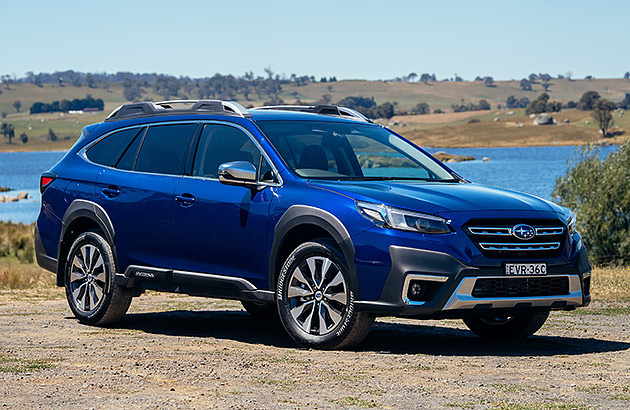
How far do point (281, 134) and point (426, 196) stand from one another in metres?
1.62

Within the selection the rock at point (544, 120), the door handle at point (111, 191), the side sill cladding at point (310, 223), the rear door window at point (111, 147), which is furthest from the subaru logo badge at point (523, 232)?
the rock at point (544, 120)

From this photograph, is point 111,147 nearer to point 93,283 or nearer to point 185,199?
point 93,283

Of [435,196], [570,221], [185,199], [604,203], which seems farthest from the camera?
[604,203]

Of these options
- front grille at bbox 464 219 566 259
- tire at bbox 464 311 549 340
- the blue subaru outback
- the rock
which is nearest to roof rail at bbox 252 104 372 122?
the blue subaru outback

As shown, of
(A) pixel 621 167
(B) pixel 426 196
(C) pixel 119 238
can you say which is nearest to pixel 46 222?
(C) pixel 119 238

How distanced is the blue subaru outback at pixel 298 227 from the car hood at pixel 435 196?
0.05 feet

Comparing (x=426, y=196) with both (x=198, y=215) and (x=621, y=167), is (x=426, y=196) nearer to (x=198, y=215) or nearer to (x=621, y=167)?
(x=198, y=215)

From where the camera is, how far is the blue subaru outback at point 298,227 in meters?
7.54

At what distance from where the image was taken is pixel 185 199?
8875 millimetres

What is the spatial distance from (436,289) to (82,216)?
405 cm

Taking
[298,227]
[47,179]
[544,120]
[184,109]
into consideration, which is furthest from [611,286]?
[544,120]

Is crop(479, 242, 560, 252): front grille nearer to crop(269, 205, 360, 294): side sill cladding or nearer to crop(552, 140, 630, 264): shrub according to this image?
crop(269, 205, 360, 294): side sill cladding

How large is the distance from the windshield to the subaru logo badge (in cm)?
126

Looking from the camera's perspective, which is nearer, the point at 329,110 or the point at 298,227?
the point at 298,227
